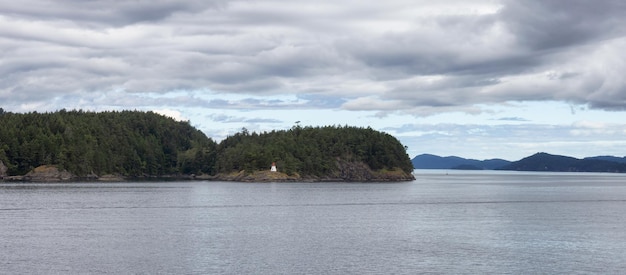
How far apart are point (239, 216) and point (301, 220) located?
11.5 metres

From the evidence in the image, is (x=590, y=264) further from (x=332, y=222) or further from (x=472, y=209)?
(x=472, y=209)

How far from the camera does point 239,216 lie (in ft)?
356

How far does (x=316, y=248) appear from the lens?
69688 mm

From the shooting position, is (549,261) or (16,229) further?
(16,229)

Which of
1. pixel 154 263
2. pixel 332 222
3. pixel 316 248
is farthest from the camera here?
pixel 332 222

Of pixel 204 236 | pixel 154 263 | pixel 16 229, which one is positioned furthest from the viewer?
pixel 16 229

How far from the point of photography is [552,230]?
88750 mm

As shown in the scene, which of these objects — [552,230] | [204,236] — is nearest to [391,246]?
[204,236]

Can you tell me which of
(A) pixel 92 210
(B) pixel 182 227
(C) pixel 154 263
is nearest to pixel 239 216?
(B) pixel 182 227

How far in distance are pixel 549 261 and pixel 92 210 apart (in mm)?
81807

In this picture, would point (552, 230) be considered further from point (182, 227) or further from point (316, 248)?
point (182, 227)

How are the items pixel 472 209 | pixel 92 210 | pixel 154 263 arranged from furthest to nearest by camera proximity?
pixel 472 209, pixel 92 210, pixel 154 263

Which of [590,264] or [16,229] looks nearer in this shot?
[590,264]

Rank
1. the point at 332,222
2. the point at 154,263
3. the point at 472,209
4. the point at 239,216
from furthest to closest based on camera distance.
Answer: the point at 472,209 < the point at 239,216 < the point at 332,222 < the point at 154,263
